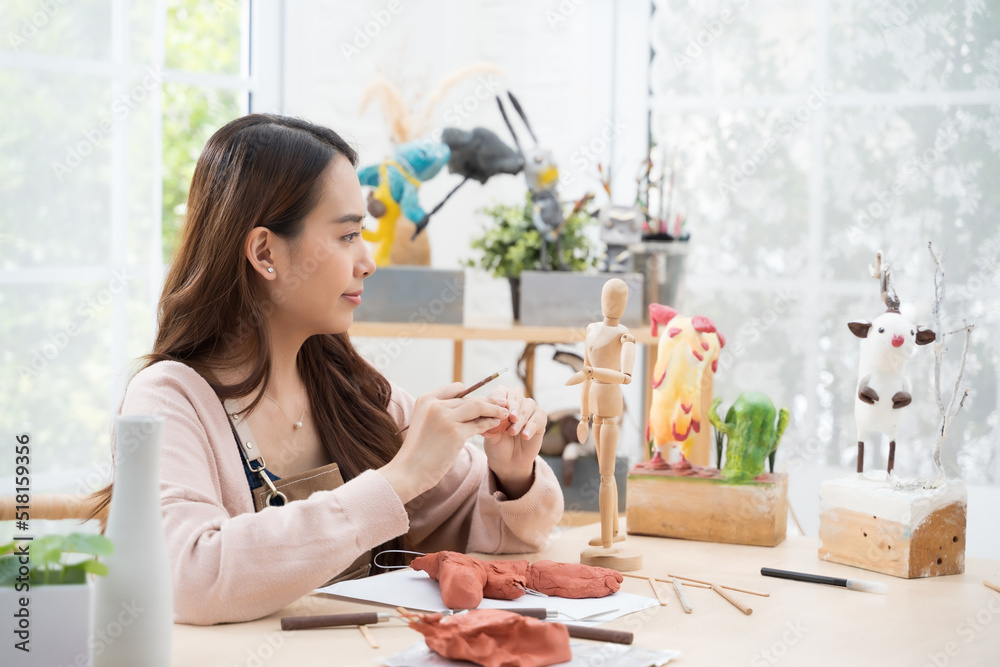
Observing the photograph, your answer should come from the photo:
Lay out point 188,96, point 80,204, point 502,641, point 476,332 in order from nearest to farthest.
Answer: point 502,641 → point 476,332 → point 80,204 → point 188,96

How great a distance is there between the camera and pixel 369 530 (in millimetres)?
1114

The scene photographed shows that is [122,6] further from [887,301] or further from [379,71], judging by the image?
[887,301]

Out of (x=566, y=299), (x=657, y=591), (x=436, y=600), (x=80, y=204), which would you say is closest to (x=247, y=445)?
(x=436, y=600)

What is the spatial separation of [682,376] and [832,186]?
5.77 ft


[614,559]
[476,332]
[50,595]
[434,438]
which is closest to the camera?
[50,595]

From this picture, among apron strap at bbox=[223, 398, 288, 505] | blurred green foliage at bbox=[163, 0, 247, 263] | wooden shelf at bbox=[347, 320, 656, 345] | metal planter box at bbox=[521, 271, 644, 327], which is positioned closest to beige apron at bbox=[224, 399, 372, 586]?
apron strap at bbox=[223, 398, 288, 505]

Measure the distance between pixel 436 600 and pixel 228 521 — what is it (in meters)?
0.27

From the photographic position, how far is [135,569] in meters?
0.85

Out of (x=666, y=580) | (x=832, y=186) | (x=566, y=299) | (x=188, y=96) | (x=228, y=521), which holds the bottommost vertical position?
(x=666, y=580)

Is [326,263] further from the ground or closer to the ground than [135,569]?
Result: further from the ground

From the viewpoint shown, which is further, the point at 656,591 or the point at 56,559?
the point at 656,591

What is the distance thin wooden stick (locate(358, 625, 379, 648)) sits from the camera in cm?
99

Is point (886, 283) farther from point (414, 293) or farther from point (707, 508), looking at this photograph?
point (414, 293)

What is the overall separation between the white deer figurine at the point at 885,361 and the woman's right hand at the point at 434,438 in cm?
56
